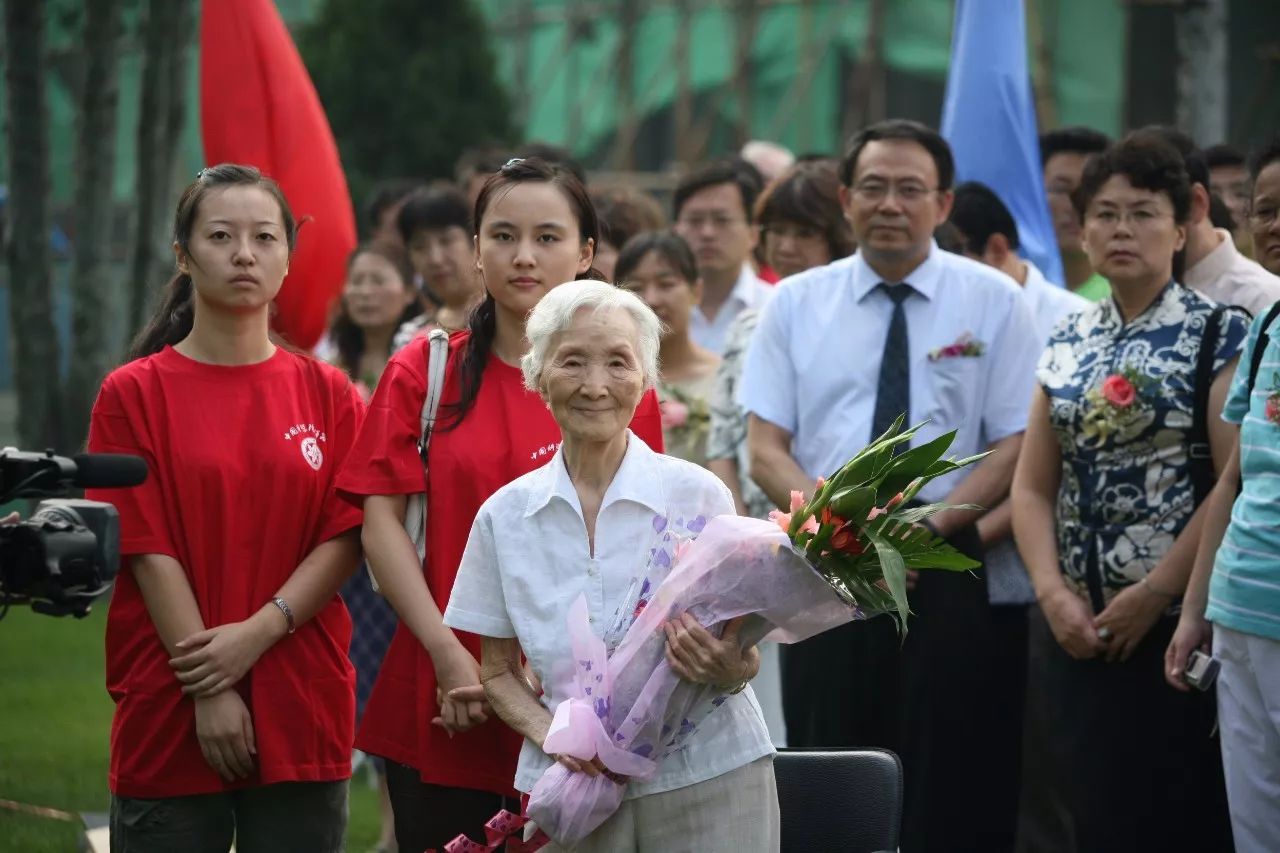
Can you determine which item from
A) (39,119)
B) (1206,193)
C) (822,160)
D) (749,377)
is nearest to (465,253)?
(822,160)

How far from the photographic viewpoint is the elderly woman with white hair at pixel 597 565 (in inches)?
148

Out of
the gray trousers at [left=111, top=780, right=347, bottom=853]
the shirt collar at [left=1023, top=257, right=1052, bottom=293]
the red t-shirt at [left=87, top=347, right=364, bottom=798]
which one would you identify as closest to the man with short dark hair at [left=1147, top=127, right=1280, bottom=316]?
the shirt collar at [left=1023, top=257, right=1052, bottom=293]

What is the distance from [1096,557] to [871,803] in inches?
61.5

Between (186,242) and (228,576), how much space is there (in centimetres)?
85

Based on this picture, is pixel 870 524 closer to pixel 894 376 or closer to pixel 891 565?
pixel 891 565

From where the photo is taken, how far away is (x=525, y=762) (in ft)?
12.7

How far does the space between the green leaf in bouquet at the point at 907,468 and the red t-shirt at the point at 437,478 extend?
3.00 ft

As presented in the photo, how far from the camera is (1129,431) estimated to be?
17.5 ft

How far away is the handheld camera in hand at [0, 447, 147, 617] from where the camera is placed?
3.27 metres

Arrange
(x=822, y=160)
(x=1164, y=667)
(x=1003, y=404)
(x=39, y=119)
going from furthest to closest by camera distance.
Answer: (x=39, y=119), (x=822, y=160), (x=1003, y=404), (x=1164, y=667)

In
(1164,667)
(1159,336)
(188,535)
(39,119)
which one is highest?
(39,119)

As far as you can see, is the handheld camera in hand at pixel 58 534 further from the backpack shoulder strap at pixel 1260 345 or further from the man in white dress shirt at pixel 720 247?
the man in white dress shirt at pixel 720 247

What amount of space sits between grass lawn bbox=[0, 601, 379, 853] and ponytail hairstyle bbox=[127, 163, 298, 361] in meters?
2.09

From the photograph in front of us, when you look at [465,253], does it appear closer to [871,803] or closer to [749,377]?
[749,377]
